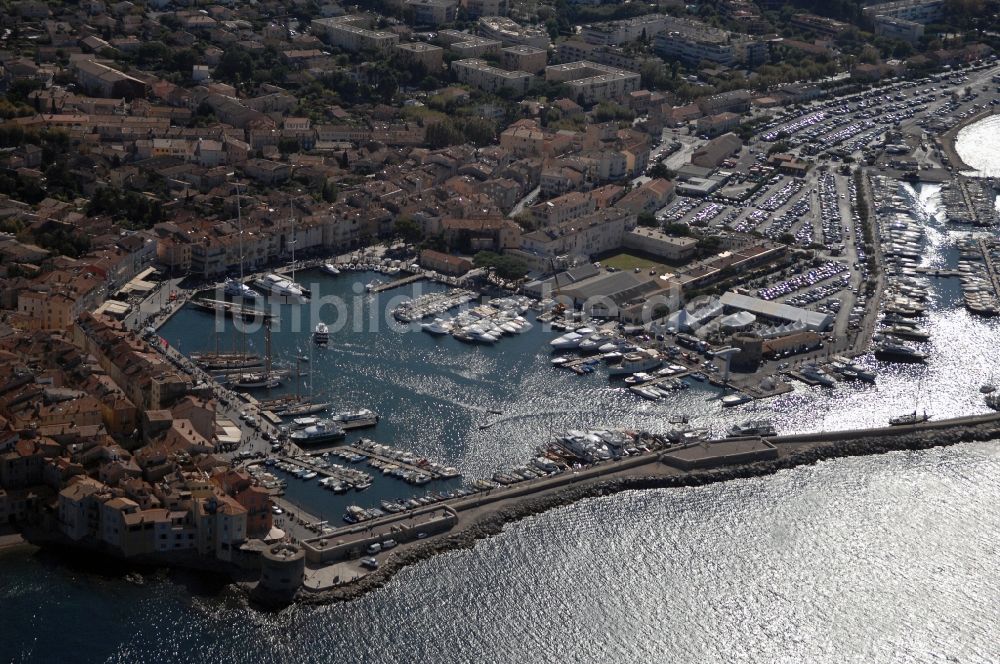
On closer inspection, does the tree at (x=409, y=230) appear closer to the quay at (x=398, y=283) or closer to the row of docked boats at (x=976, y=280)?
the quay at (x=398, y=283)

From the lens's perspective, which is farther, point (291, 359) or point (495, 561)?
point (291, 359)

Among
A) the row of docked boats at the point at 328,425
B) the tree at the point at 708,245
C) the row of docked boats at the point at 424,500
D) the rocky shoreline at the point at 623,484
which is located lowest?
the tree at the point at 708,245

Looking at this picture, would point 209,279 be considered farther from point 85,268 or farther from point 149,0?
point 149,0

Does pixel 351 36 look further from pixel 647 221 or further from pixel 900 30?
pixel 900 30

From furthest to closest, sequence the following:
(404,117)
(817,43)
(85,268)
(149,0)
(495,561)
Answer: (817,43)
(149,0)
(404,117)
(85,268)
(495,561)

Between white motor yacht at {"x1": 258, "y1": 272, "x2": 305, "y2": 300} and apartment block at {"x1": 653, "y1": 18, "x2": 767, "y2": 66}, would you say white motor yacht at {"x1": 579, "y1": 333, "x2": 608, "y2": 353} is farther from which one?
apartment block at {"x1": 653, "y1": 18, "x2": 767, "y2": 66}

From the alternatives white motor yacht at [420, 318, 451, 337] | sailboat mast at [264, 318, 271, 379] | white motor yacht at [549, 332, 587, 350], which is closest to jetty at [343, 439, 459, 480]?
sailboat mast at [264, 318, 271, 379]

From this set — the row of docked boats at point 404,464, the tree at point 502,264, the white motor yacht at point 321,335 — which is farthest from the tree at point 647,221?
the row of docked boats at point 404,464

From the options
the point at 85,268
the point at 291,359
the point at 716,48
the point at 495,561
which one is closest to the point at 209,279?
the point at 85,268
